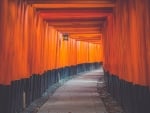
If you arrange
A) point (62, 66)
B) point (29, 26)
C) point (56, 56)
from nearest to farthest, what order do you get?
1. point (29, 26)
2. point (56, 56)
3. point (62, 66)

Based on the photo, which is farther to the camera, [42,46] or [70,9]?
[42,46]

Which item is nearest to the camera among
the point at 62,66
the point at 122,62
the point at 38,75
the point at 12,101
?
the point at 12,101

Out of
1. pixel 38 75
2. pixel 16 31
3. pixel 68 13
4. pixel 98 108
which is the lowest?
pixel 98 108

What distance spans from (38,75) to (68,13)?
3.09 meters

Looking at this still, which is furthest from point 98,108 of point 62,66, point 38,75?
point 62,66

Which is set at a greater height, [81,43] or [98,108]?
[81,43]

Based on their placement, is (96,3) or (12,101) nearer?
(12,101)

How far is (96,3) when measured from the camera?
579 inches

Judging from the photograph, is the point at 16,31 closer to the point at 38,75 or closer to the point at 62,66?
the point at 38,75

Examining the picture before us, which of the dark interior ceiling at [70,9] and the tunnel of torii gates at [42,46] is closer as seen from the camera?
the tunnel of torii gates at [42,46]

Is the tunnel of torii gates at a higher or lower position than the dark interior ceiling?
lower

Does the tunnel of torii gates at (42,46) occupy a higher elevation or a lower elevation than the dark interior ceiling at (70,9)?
lower

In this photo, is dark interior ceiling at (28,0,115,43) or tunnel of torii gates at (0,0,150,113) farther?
dark interior ceiling at (28,0,115,43)

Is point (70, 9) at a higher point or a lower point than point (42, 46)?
higher
